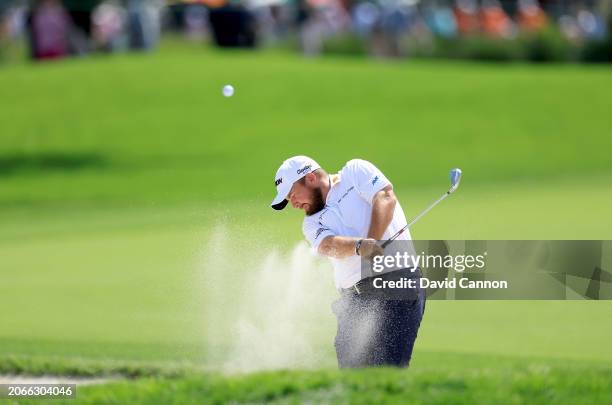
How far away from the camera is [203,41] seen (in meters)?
43.0

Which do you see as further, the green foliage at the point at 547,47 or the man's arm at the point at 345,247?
the green foliage at the point at 547,47

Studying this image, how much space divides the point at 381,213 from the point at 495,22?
119 ft

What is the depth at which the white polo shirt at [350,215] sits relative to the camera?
848 cm

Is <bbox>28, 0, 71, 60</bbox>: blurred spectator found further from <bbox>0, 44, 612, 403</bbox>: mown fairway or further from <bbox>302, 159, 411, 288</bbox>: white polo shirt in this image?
<bbox>302, 159, 411, 288</bbox>: white polo shirt

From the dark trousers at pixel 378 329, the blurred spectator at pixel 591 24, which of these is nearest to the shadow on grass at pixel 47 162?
the dark trousers at pixel 378 329

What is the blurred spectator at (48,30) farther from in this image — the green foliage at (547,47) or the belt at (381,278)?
the belt at (381,278)

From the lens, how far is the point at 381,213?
842cm

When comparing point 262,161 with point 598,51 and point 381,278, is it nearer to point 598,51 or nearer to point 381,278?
point 598,51

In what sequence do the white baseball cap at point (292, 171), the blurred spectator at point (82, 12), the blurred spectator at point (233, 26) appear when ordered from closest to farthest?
the white baseball cap at point (292, 171)
the blurred spectator at point (233, 26)
the blurred spectator at point (82, 12)

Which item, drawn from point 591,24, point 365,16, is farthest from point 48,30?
point 591,24

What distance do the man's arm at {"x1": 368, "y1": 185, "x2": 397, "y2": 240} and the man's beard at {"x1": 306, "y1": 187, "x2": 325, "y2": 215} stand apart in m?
0.41

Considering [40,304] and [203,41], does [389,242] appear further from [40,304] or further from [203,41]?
[203,41]

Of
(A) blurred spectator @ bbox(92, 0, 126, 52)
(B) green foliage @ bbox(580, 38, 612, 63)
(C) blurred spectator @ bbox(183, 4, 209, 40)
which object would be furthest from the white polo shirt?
(B) green foliage @ bbox(580, 38, 612, 63)

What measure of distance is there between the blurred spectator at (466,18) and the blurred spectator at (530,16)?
1666mm
